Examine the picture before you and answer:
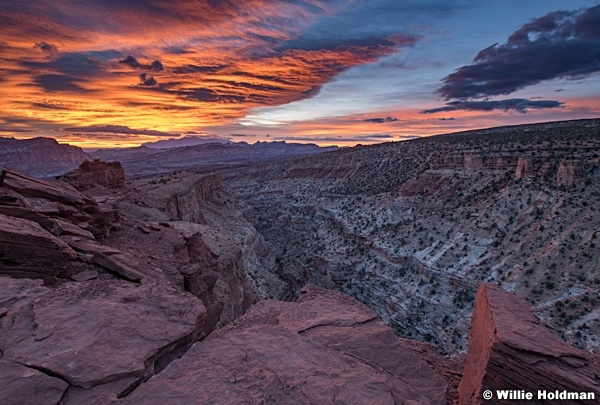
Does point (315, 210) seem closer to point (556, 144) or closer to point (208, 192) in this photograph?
point (208, 192)

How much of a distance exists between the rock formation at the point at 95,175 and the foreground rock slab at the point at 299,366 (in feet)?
62.5

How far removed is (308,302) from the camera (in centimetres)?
877

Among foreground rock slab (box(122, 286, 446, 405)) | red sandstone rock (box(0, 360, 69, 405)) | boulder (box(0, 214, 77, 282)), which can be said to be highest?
boulder (box(0, 214, 77, 282))

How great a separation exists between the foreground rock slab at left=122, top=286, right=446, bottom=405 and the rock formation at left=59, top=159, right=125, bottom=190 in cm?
1905

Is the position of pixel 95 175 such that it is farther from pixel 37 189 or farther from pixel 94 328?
pixel 94 328

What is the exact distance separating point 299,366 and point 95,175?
24237 millimetres

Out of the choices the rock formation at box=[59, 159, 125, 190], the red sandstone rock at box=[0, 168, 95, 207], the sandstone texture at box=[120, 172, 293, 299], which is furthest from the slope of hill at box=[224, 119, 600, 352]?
the red sandstone rock at box=[0, 168, 95, 207]

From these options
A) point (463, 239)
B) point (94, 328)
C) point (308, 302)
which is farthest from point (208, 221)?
point (94, 328)

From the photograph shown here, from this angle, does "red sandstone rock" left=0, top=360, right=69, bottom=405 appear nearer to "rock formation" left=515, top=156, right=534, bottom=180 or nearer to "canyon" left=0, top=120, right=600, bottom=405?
"canyon" left=0, top=120, right=600, bottom=405

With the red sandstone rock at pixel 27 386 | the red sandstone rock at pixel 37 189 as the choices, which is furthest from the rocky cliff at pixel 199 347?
the red sandstone rock at pixel 37 189

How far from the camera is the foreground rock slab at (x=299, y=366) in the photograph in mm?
4992

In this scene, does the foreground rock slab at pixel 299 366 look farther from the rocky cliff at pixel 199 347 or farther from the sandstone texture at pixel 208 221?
the sandstone texture at pixel 208 221

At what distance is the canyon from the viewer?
16.2 ft

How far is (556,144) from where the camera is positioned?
33625 millimetres
